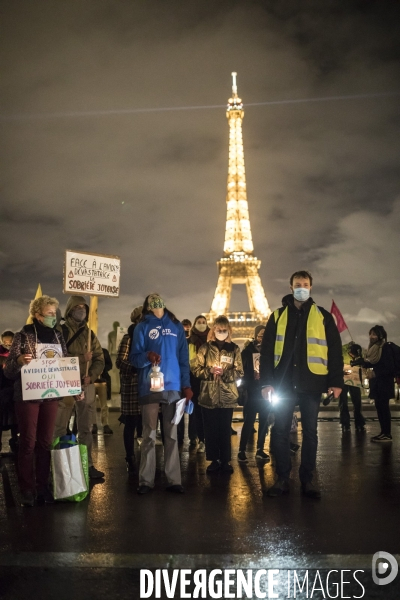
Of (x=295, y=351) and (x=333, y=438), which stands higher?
(x=295, y=351)

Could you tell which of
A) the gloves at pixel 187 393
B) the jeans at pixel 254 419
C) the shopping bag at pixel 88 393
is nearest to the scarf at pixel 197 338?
the jeans at pixel 254 419

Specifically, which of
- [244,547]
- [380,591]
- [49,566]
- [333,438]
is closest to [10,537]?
[49,566]

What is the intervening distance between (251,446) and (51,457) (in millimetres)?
4538

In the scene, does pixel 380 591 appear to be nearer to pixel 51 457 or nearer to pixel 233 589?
pixel 233 589

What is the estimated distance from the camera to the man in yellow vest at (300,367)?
6055mm

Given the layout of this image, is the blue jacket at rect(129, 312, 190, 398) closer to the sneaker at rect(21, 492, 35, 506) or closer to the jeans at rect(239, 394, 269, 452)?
the sneaker at rect(21, 492, 35, 506)

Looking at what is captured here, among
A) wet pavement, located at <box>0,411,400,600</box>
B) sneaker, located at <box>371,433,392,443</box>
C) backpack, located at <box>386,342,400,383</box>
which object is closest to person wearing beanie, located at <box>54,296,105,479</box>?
wet pavement, located at <box>0,411,400,600</box>

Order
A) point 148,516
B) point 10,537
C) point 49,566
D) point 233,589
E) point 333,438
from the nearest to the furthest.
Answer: point 233,589 → point 49,566 → point 10,537 → point 148,516 → point 333,438

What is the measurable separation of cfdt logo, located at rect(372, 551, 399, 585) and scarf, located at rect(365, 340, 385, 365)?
6.61 metres

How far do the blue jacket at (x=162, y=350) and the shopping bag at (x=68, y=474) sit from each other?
36.2 inches

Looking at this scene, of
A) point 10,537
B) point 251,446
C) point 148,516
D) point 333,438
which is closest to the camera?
point 10,537

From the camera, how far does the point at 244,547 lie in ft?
13.7

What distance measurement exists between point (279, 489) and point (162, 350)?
5.62ft

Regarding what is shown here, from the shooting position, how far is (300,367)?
6.13 m
